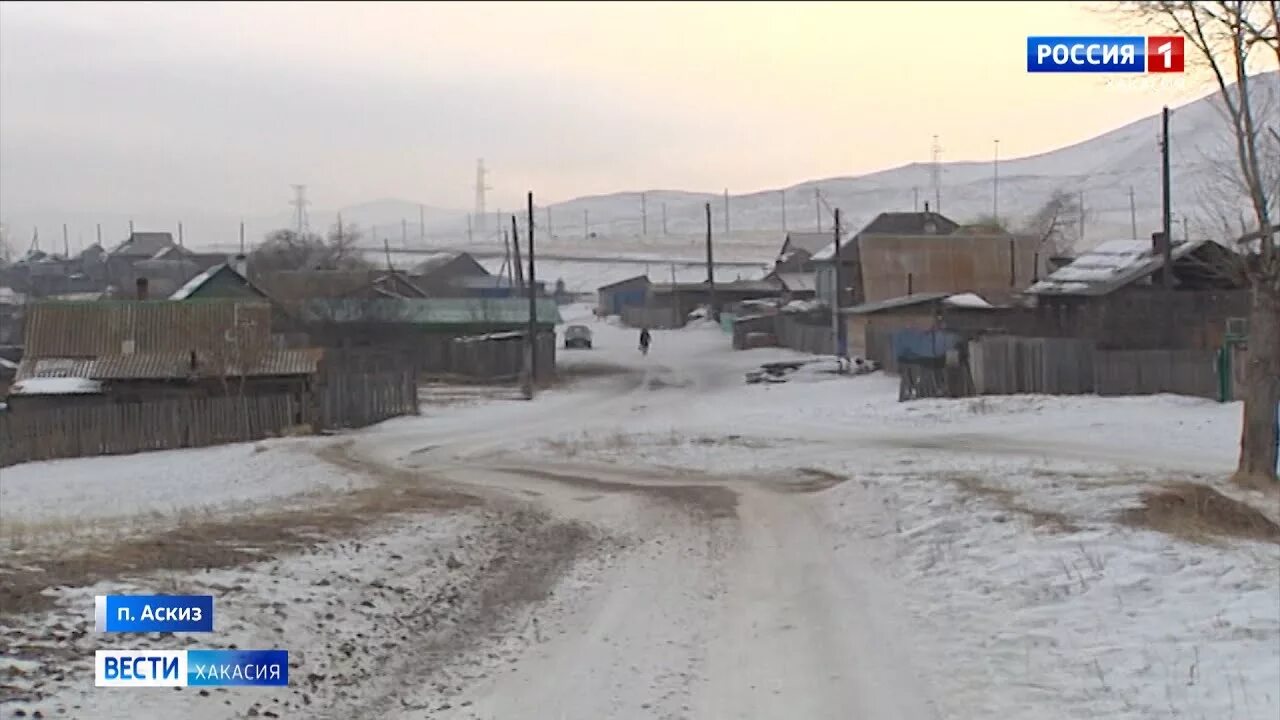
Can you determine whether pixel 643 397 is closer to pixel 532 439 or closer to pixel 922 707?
pixel 532 439

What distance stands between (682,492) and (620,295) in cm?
9662

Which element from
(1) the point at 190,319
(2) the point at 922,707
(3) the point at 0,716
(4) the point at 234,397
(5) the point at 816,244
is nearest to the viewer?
(3) the point at 0,716

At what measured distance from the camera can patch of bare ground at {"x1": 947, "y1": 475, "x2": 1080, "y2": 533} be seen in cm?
1455

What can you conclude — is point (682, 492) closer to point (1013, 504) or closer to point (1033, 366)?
point (1013, 504)

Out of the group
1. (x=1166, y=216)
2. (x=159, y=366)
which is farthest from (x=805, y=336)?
(x=159, y=366)

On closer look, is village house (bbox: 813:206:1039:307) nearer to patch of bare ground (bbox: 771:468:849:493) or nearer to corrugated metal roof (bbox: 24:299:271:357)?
corrugated metal roof (bbox: 24:299:271:357)

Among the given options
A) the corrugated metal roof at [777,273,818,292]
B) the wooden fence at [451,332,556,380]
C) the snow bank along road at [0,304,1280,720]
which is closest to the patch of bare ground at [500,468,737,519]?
the snow bank along road at [0,304,1280,720]

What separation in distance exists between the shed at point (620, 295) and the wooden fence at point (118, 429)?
242 feet

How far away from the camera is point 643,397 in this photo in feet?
159

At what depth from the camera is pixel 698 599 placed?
469 inches

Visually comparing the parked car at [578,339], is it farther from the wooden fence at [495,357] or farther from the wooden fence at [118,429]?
the wooden fence at [118,429]

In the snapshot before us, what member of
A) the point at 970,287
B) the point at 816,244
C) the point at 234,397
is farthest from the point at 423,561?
the point at 816,244

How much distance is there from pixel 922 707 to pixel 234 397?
110 feet
